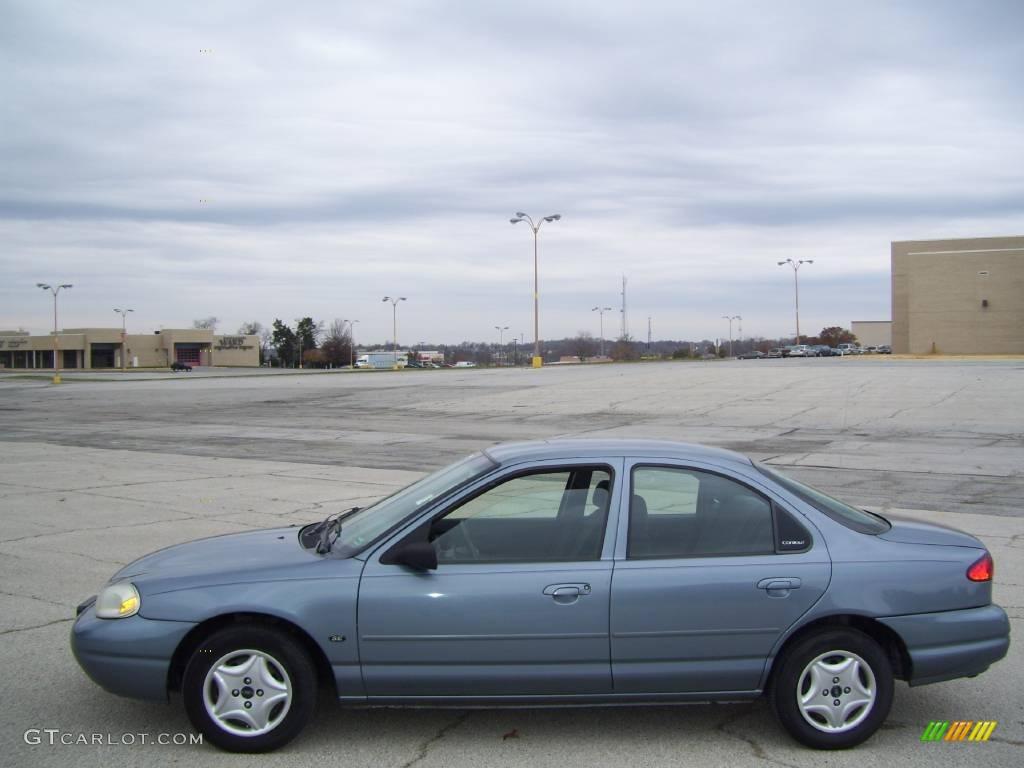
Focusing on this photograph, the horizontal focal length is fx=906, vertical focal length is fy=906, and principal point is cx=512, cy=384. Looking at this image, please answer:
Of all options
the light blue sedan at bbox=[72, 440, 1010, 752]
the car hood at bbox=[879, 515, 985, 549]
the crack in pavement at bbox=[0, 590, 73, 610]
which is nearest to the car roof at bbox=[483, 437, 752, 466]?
the light blue sedan at bbox=[72, 440, 1010, 752]

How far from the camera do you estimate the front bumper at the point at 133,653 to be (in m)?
4.16

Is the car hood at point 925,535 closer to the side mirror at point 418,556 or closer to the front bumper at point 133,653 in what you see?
the side mirror at point 418,556

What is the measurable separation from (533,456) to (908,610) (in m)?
1.92

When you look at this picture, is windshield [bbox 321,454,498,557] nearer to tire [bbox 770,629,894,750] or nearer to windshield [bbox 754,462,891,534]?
windshield [bbox 754,462,891,534]

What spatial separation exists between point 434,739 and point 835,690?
191cm

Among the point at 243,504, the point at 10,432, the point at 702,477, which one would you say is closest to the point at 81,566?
the point at 243,504

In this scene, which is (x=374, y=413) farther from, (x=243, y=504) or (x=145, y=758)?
(x=145, y=758)

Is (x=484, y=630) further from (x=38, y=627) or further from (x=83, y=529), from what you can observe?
(x=83, y=529)

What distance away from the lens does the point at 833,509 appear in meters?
4.66

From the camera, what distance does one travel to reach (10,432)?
77.8 feet

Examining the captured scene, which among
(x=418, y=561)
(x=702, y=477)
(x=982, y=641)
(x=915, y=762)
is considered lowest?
(x=915, y=762)

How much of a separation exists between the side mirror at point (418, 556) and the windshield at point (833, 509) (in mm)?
1736

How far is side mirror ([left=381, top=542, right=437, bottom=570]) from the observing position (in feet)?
13.5

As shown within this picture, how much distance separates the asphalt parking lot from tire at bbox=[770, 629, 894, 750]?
0.36ft
